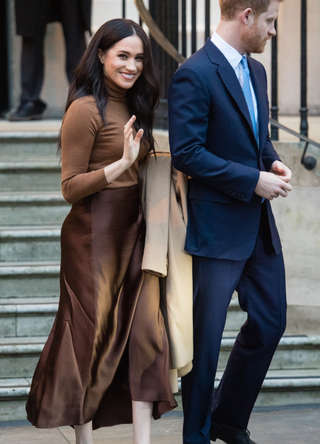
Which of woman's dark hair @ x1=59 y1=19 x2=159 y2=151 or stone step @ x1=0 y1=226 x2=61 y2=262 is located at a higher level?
woman's dark hair @ x1=59 y1=19 x2=159 y2=151

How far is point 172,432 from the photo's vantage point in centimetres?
300

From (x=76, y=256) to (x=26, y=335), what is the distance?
1.17 meters

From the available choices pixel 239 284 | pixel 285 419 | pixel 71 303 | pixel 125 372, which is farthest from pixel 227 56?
pixel 285 419

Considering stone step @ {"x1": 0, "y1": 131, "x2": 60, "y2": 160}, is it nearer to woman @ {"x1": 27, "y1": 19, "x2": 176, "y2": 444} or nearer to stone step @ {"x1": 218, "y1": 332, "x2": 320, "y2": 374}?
stone step @ {"x1": 218, "y1": 332, "x2": 320, "y2": 374}

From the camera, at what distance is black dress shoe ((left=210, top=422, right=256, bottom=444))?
9.02 ft

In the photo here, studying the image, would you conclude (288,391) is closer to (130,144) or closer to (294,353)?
(294,353)

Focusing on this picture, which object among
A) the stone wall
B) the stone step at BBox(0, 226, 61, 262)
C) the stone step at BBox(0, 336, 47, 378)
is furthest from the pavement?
the stone wall

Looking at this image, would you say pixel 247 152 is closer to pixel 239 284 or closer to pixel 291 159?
pixel 239 284

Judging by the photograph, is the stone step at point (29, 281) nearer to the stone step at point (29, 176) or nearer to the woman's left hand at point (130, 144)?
the stone step at point (29, 176)

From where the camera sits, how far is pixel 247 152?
2.46m

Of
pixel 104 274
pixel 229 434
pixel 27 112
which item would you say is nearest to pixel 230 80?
pixel 104 274

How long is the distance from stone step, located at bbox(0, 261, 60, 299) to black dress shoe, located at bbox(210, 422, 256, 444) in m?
1.34

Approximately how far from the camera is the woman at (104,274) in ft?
7.97

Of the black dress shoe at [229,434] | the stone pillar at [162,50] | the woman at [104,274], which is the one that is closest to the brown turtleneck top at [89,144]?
the woman at [104,274]
